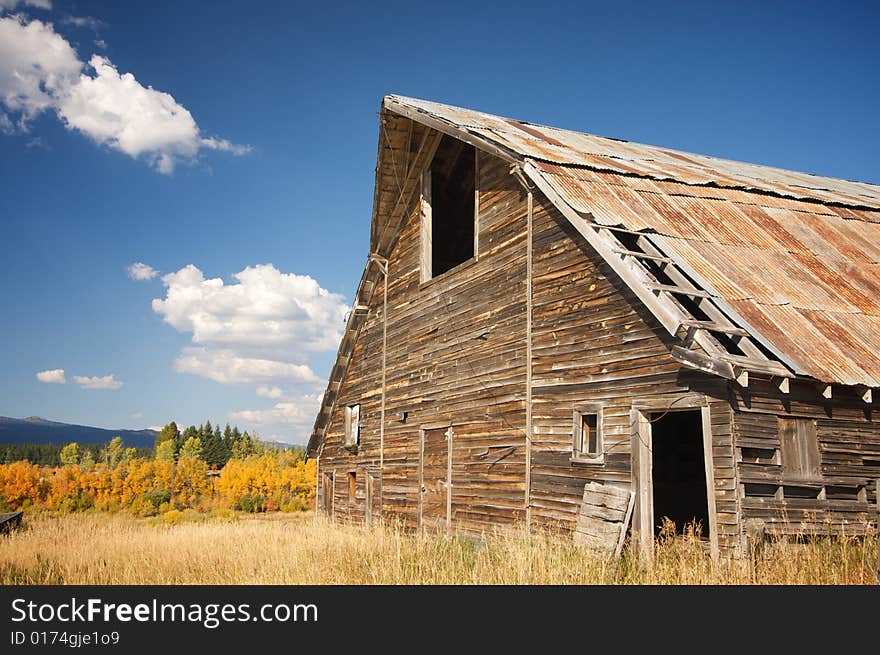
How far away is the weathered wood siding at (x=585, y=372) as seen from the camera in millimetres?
10070

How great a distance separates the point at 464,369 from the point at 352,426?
259 inches

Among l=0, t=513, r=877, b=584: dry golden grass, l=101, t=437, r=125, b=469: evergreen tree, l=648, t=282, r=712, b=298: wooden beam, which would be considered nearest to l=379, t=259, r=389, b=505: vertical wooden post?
l=0, t=513, r=877, b=584: dry golden grass

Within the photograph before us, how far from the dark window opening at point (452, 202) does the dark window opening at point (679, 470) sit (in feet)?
23.2

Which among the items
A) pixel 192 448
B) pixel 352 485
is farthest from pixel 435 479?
pixel 192 448

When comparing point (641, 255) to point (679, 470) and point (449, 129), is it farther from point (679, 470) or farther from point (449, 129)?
point (679, 470)

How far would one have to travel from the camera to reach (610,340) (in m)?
11.5

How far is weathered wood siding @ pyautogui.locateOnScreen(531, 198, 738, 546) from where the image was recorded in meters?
10.1

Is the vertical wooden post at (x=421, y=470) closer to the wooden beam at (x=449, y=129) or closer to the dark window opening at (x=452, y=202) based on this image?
the dark window opening at (x=452, y=202)

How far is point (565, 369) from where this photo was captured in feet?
40.7

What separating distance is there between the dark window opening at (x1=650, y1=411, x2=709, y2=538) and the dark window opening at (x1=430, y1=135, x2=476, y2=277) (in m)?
7.09

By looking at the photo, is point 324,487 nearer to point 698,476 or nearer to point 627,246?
point 698,476

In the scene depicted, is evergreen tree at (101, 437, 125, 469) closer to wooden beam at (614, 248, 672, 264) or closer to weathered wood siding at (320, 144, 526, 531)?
weathered wood siding at (320, 144, 526, 531)

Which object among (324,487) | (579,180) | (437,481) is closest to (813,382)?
(579,180)

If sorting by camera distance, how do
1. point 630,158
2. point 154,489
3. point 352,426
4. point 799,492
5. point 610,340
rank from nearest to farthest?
point 799,492 < point 610,340 < point 630,158 < point 352,426 < point 154,489
